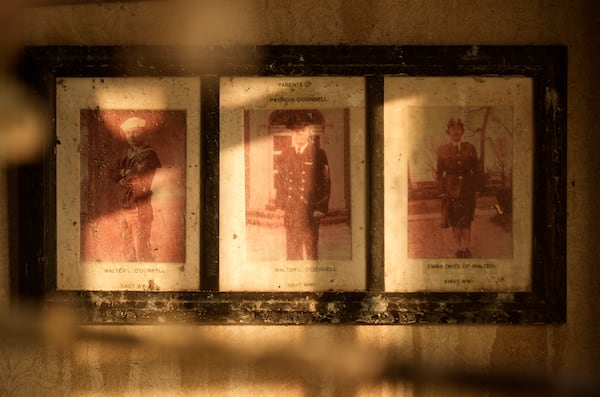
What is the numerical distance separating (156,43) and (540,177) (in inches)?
53.9

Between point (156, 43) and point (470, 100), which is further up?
point (156, 43)

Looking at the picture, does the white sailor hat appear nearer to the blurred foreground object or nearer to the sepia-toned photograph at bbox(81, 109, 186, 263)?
the sepia-toned photograph at bbox(81, 109, 186, 263)

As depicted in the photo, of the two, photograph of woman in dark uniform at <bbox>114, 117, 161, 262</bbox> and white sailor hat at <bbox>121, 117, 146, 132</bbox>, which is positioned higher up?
white sailor hat at <bbox>121, 117, 146, 132</bbox>

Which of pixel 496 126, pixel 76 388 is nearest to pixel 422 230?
pixel 496 126

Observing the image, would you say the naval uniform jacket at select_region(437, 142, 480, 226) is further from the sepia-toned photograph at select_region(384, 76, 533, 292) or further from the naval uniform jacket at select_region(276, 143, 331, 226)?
the naval uniform jacket at select_region(276, 143, 331, 226)

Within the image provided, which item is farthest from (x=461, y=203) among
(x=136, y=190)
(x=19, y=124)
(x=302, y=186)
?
(x=19, y=124)

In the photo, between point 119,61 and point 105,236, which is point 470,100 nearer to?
point 119,61

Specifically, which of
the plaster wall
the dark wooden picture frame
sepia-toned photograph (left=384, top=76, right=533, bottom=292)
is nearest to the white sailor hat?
the dark wooden picture frame

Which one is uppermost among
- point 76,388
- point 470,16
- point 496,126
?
point 470,16

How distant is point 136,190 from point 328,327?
2.62 feet

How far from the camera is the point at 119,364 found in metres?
1.65

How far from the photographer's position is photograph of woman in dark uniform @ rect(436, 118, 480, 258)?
63.7 inches

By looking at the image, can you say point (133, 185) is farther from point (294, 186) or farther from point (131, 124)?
point (294, 186)

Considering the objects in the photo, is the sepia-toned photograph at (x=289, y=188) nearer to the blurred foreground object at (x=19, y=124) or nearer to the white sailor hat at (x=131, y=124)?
the white sailor hat at (x=131, y=124)
